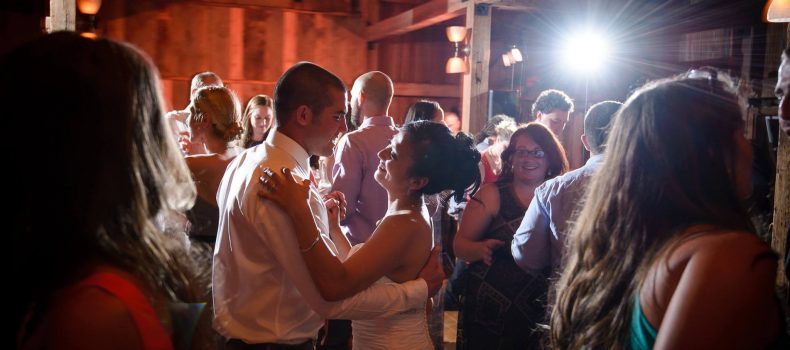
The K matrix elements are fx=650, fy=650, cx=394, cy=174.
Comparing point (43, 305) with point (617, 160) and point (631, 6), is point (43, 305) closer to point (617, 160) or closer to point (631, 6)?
point (617, 160)

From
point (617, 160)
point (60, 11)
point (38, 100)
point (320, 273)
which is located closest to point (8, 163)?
point (38, 100)

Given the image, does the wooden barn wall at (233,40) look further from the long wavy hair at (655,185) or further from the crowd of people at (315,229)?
the long wavy hair at (655,185)

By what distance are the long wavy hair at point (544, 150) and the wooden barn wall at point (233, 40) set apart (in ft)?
19.6

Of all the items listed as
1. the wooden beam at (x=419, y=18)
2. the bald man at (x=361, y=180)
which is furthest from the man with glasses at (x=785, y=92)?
the wooden beam at (x=419, y=18)

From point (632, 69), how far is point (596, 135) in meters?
6.75

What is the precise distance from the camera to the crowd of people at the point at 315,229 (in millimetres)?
905

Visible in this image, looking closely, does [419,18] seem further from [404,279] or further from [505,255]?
[404,279]

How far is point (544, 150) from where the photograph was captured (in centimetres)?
314

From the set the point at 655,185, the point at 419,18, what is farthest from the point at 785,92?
the point at 419,18

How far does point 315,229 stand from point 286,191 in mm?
135

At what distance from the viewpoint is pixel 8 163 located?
0.90 metres

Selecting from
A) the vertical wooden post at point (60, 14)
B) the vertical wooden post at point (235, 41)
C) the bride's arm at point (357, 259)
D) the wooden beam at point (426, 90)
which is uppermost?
the vertical wooden post at point (235, 41)

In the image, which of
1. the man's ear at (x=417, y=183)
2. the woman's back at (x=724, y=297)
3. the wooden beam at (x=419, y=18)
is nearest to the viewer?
the woman's back at (x=724, y=297)

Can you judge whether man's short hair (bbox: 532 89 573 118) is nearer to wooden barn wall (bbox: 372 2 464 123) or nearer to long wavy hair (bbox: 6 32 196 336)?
wooden barn wall (bbox: 372 2 464 123)
